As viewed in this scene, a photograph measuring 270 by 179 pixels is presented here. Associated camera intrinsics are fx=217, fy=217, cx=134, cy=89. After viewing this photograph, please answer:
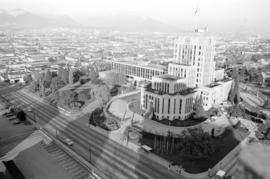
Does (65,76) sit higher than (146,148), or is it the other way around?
(65,76)

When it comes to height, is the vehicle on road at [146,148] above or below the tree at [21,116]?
below

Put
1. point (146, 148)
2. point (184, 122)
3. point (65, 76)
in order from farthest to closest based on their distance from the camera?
point (65, 76) → point (184, 122) → point (146, 148)

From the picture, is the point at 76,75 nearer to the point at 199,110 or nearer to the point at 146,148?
the point at 199,110

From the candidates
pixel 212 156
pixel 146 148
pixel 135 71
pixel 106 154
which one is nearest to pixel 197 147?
pixel 212 156

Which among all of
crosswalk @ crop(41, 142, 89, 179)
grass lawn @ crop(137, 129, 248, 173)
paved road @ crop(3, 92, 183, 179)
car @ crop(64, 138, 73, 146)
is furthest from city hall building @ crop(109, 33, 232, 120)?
crosswalk @ crop(41, 142, 89, 179)

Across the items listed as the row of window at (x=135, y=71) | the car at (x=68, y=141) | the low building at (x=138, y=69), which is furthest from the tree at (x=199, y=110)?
the car at (x=68, y=141)

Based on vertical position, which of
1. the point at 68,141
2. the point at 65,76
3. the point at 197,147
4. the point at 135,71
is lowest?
the point at 68,141

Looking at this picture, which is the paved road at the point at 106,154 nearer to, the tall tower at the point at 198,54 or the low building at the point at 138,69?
the tall tower at the point at 198,54
